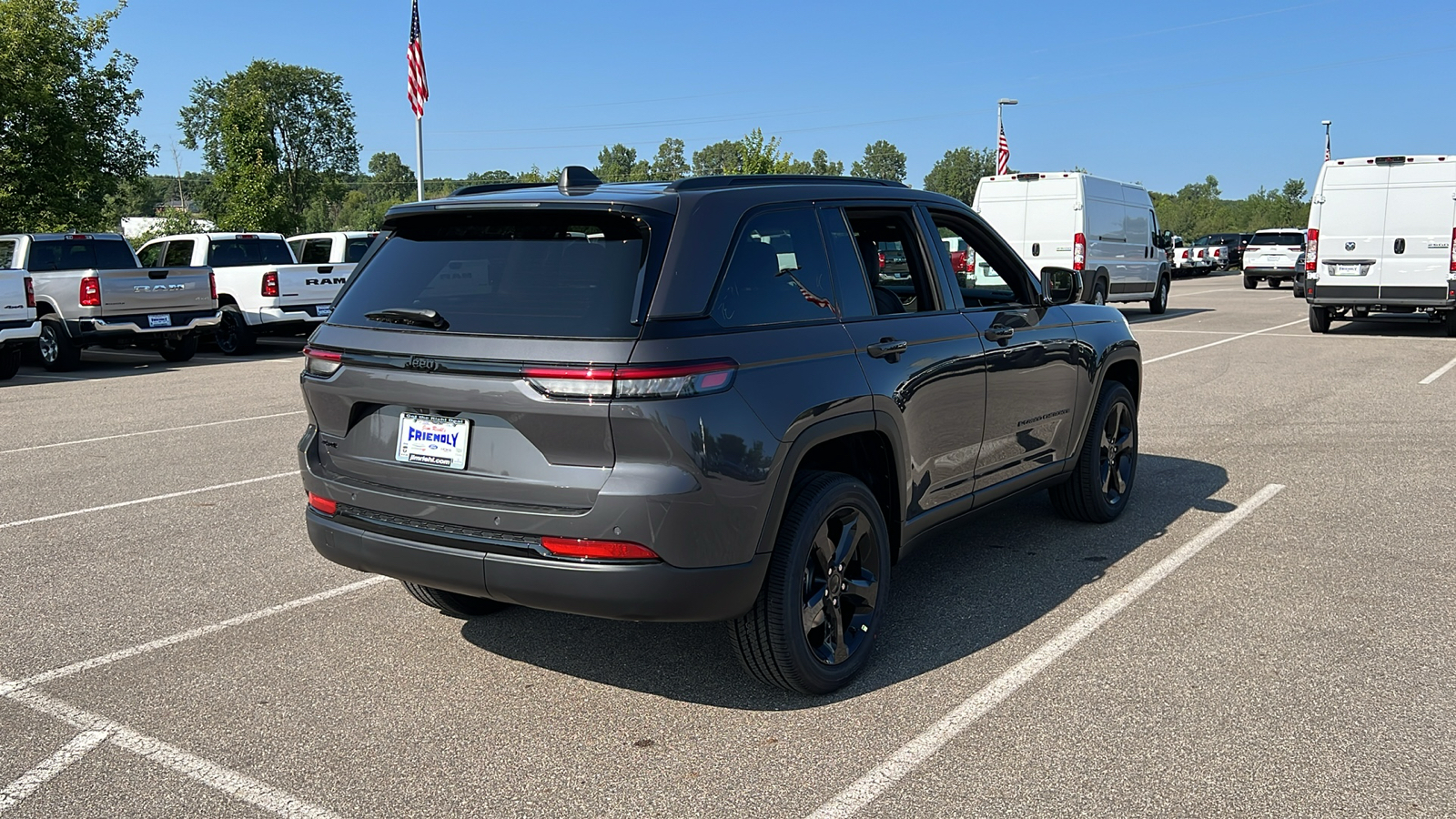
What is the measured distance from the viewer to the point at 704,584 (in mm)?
3736

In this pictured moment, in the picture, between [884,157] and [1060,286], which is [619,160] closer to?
[884,157]

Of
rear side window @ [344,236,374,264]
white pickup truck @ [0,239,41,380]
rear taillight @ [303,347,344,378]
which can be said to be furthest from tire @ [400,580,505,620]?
rear side window @ [344,236,374,264]

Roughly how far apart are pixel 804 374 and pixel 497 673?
62.9 inches

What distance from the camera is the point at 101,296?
1647cm

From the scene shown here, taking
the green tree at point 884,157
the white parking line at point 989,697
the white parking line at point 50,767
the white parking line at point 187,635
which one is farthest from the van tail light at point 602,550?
the green tree at point 884,157

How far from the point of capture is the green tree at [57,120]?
2603cm

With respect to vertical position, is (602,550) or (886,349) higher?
(886,349)

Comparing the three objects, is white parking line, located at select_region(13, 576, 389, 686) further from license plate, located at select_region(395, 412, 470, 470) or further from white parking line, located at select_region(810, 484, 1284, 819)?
white parking line, located at select_region(810, 484, 1284, 819)

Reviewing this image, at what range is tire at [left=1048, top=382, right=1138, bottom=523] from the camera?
20.8ft

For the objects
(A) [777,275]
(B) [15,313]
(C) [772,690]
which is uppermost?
(A) [777,275]

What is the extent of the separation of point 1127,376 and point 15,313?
46.4ft

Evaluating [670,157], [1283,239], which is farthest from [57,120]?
[670,157]

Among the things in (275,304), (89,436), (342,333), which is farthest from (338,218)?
(342,333)

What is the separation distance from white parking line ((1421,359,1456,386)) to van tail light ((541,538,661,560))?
12121 millimetres
